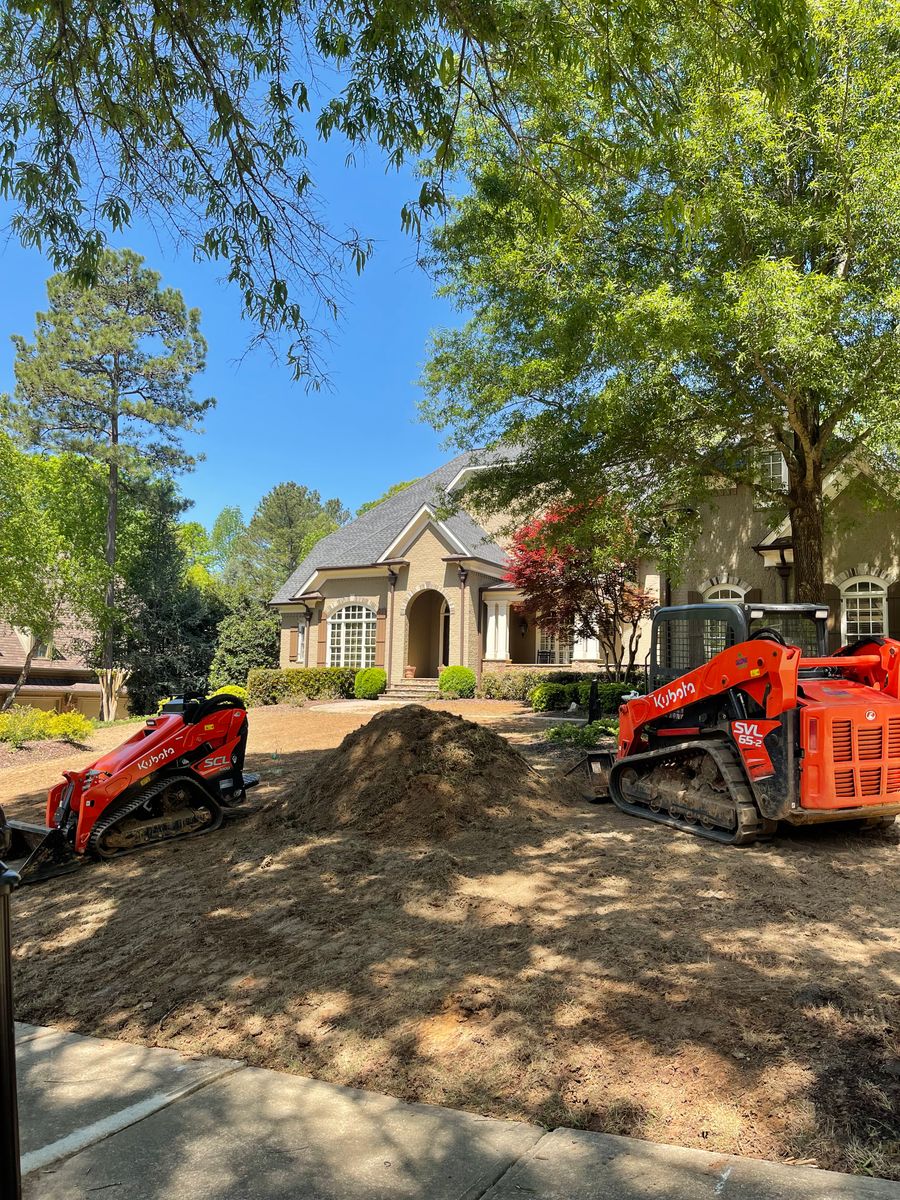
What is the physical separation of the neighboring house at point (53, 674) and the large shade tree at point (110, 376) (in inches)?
142

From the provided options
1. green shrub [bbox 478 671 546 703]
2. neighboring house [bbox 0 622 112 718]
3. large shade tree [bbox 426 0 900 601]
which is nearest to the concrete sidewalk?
large shade tree [bbox 426 0 900 601]

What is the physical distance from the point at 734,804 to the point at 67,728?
49.2ft

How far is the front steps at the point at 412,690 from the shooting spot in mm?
25266

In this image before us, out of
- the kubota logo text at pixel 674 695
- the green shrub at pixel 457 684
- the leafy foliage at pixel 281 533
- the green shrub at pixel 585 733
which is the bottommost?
the green shrub at pixel 585 733

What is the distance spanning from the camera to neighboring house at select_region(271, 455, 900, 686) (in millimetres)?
17312

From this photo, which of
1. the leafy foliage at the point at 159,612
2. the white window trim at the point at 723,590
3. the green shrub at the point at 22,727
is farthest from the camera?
the leafy foliage at the point at 159,612

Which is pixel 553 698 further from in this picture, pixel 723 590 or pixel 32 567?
pixel 32 567

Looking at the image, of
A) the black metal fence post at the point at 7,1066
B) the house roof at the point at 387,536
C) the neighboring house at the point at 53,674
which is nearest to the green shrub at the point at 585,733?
the black metal fence post at the point at 7,1066

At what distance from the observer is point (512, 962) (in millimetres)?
4254

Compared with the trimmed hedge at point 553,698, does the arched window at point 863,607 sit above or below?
above

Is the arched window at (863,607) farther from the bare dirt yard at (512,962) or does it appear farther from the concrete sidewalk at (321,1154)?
the concrete sidewalk at (321,1154)

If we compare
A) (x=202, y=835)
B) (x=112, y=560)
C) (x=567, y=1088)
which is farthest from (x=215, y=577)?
(x=567, y=1088)

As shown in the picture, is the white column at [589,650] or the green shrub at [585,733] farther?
the white column at [589,650]

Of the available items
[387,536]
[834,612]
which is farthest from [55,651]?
[834,612]
